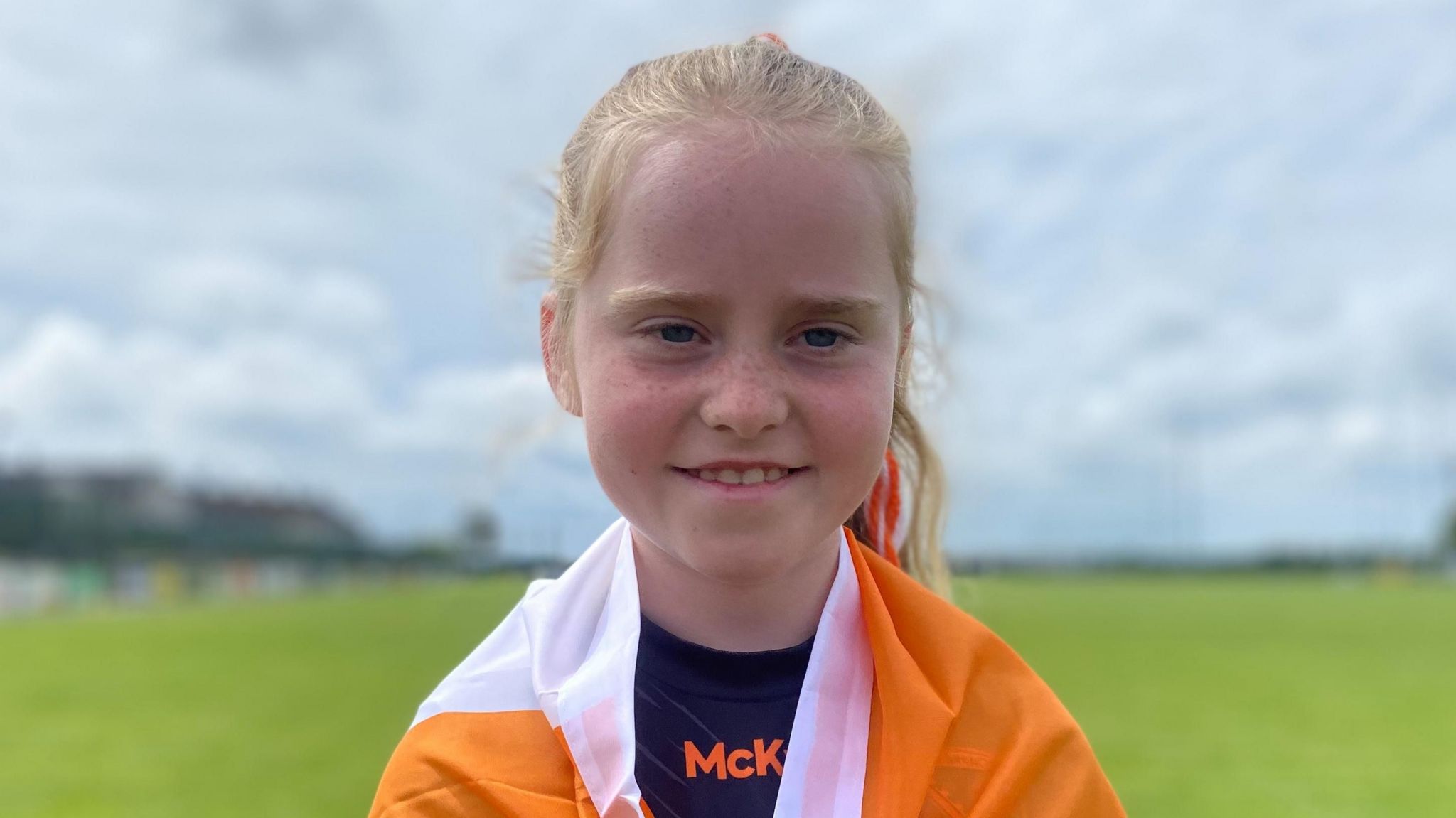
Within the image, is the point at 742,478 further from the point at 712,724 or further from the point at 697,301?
the point at 712,724

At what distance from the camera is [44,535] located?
143ft

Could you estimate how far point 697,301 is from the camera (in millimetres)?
1355

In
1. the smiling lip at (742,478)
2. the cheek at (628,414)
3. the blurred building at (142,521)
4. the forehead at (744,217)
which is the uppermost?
Result: the forehead at (744,217)

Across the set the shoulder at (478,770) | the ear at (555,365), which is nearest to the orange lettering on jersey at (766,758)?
the shoulder at (478,770)

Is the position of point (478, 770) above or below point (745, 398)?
below

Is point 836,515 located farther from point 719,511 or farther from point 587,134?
point 587,134

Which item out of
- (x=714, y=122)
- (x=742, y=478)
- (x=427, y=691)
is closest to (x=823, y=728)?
(x=742, y=478)

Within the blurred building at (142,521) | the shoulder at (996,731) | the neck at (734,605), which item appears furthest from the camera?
the blurred building at (142,521)

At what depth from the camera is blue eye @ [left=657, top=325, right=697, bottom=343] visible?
1384 mm

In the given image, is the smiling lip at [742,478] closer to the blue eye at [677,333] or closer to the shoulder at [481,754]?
the blue eye at [677,333]

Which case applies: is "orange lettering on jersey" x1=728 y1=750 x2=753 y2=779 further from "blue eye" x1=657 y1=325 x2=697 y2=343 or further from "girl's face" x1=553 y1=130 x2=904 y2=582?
"blue eye" x1=657 y1=325 x2=697 y2=343

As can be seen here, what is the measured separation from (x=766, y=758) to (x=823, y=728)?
3.6 inches

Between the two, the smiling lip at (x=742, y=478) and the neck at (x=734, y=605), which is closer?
the smiling lip at (x=742, y=478)

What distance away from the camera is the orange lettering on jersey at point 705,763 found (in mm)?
1495
